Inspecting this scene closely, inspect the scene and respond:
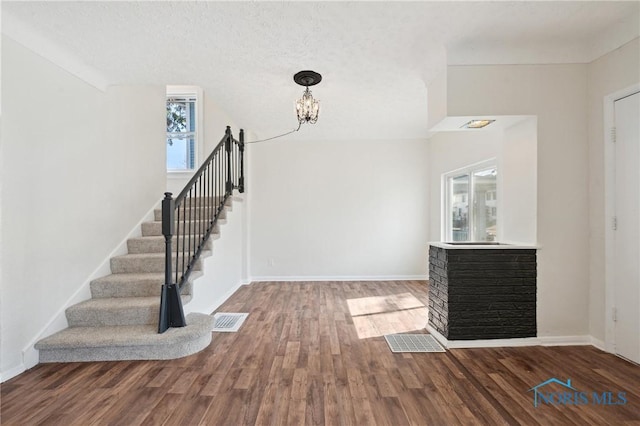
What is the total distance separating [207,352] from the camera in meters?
2.53

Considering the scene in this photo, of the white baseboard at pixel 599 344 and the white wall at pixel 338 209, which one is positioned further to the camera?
the white wall at pixel 338 209

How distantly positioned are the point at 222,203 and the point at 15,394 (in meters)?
2.47

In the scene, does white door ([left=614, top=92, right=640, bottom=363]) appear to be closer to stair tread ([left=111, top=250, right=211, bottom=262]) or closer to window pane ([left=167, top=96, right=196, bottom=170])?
stair tread ([left=111, top=250, right=211, bottom=262])

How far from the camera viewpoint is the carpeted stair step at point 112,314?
261cm

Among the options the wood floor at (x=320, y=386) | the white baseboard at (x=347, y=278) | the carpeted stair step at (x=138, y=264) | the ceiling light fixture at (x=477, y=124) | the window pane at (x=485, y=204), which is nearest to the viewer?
the wood floor at (x=320, y=386)

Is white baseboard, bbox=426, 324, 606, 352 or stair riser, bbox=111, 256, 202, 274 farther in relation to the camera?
stair riser, bbox=111, 256, 202, 274

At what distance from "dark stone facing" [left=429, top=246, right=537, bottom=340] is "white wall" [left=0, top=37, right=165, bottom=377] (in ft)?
11.1

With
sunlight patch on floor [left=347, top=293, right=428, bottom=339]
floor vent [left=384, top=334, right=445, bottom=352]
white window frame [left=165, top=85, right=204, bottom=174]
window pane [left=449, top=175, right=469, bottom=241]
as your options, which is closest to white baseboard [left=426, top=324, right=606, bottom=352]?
floor vent [left=384, top=334, right=445, bottom=352]

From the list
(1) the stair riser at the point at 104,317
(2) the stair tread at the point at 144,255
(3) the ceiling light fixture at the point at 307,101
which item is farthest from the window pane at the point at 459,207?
(1) the stair riser at the point at 104,317

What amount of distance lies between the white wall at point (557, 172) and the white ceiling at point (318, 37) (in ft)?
0.60

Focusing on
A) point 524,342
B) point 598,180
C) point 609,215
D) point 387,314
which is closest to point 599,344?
point 524,342

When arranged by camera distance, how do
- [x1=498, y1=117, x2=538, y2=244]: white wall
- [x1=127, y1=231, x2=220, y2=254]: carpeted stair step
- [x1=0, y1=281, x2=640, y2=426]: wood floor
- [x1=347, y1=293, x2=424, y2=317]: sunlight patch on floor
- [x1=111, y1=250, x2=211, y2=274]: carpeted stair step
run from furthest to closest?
[x1=347, y1=293, x2=424, y2=317]: sunlight patch on floor
[x1=127, y1=231, x2=220, y2=254]: carpeted stair step
[x1=111, y1=250, x2=211, y2=274]: carpeted stair step
[x1=498, y1=117, x2=538, y2=244]: white wall
[x1=0, y1=281, x2=640, y2=426]: wood floor

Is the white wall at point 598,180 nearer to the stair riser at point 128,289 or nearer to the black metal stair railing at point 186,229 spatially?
the black metal stair railing at point 186,229

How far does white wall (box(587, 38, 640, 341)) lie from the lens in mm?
2516
